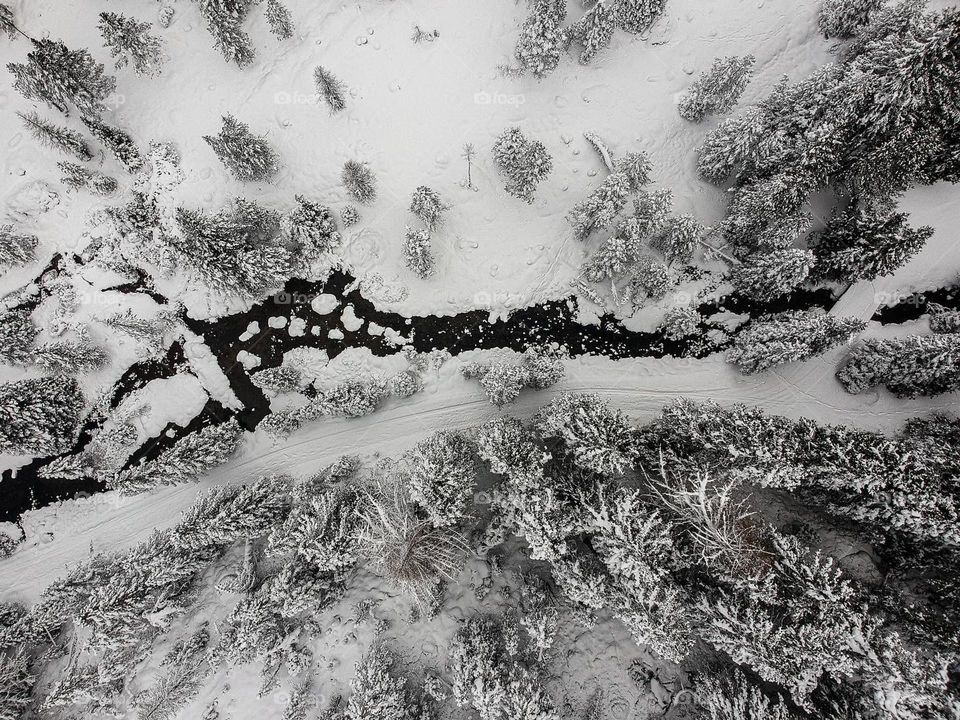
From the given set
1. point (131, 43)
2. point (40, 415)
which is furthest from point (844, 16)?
point (40, 415)

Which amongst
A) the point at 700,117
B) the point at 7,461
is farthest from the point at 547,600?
the point at 7,461

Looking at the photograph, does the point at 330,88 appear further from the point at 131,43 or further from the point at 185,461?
the point at 185,461

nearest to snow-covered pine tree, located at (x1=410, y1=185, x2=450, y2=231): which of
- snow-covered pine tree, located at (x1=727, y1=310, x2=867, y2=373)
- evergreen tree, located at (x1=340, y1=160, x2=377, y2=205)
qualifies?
evergreen tree, located at (x1=340, y1=160, x2=377, y2=205)

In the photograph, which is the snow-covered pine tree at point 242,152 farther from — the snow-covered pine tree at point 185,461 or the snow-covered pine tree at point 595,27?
the snow-covered pine tree at point 595,27

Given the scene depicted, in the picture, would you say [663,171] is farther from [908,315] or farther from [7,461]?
[7,461]

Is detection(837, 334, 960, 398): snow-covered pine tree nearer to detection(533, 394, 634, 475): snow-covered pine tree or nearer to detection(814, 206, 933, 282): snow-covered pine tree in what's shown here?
detection(814, 206, 933, 282): snow-covered pine tree
